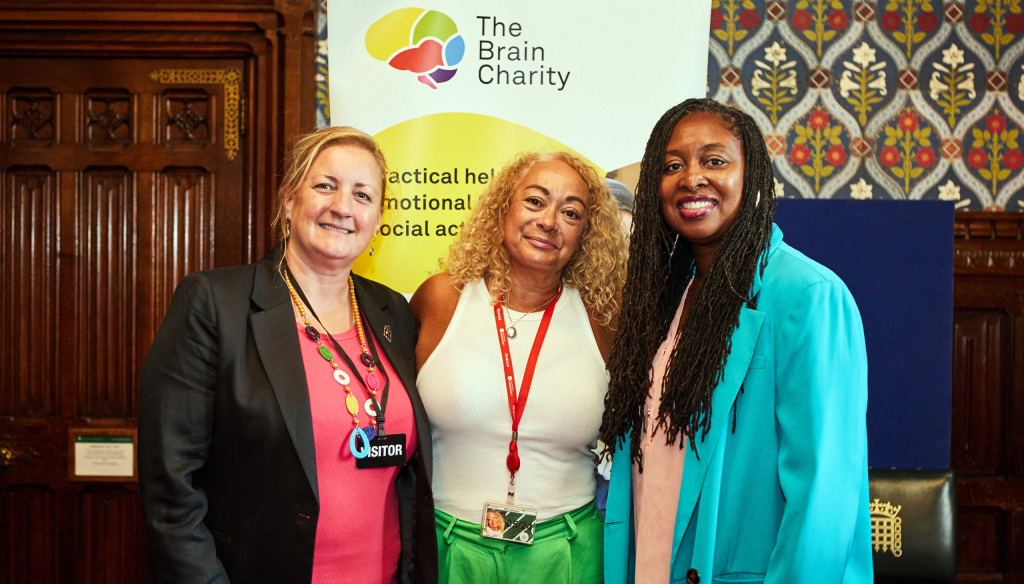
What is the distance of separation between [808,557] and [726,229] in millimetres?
691

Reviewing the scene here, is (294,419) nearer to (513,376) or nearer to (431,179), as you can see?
(513,376)

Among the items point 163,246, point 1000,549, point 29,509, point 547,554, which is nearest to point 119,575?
point 29,509

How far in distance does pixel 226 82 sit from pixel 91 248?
0.89m

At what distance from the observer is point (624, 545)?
1.75 m

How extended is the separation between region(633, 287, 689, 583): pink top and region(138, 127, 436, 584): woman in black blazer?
0.56 m

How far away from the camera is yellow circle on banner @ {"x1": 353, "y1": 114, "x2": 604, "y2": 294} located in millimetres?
2709

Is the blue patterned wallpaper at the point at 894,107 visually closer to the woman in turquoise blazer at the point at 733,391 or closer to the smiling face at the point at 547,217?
the smiling face at the point at 547,217

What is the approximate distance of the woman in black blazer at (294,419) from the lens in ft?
5.23

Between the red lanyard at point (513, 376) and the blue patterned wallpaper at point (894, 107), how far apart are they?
4.75 ft

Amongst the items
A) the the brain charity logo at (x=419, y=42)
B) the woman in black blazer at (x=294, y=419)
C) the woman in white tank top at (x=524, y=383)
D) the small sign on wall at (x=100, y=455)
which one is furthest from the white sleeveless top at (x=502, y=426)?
the small sign on wall at (x=100, y=455)

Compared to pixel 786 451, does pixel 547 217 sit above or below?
above

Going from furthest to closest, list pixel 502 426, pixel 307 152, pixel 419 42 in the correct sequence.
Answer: pixel 419 42
pixel 502 426
pixel 307 152

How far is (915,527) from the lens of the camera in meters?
2.21

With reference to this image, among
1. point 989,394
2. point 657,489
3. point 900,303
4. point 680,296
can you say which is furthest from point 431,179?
point 989,394
